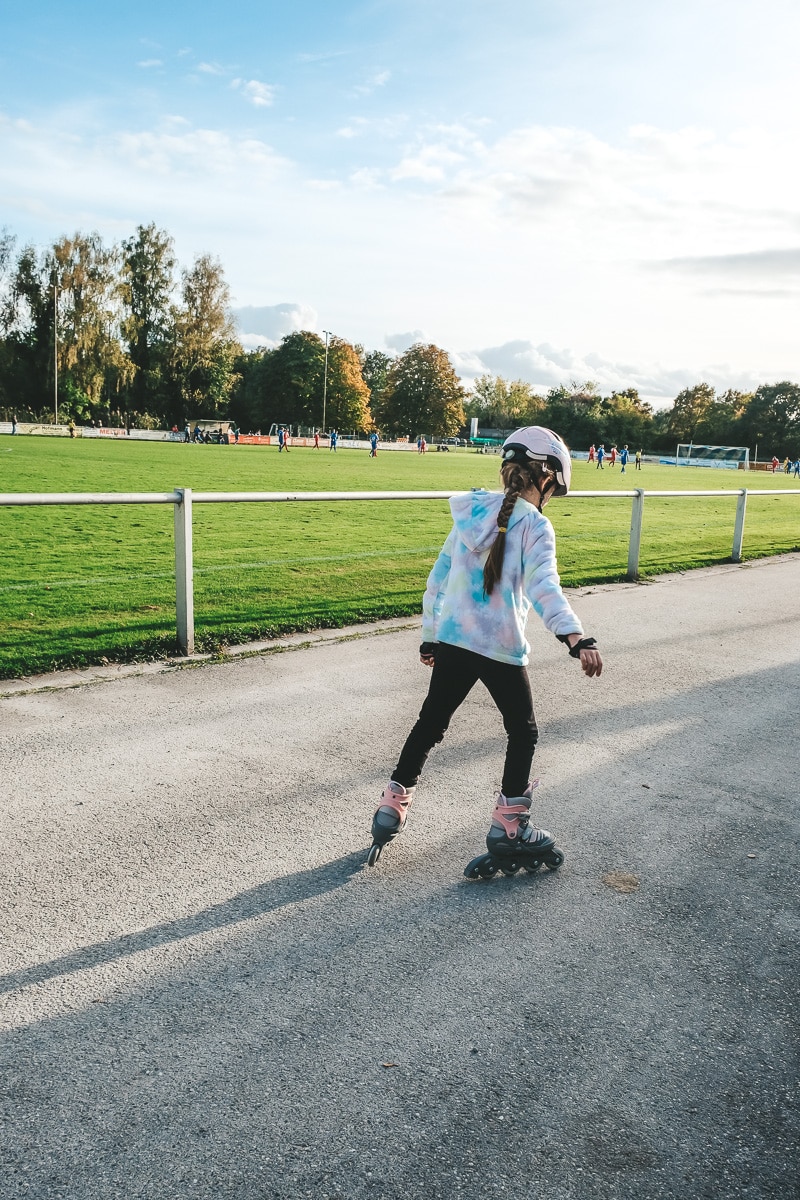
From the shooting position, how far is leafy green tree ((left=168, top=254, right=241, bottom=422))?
3004 inches

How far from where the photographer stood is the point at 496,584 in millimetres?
3447

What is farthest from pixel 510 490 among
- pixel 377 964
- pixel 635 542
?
pixel 635 542

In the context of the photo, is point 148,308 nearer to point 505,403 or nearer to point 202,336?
point 202,336

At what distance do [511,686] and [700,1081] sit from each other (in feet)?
4.82

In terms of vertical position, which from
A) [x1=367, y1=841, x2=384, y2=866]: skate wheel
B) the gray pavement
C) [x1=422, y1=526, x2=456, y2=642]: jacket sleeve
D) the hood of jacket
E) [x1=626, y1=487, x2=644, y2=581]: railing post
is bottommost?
the gray pavement

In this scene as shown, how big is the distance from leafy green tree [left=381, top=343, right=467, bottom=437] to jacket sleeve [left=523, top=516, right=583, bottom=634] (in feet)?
358

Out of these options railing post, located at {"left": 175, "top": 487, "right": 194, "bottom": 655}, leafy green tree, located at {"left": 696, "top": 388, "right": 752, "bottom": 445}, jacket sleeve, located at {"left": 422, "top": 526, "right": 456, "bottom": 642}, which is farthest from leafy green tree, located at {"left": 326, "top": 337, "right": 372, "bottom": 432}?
jacket sleeve, located at {"left": 422, "top": 526, "right": 456, "bottom": 642}

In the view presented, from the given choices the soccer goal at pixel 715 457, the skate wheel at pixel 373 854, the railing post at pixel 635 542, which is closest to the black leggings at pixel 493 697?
the skate wheel at pixel 373 854

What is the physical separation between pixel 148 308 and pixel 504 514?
80.3 metres

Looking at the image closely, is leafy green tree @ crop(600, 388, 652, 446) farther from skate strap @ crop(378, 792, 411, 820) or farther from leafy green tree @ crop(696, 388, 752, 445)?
skate strap @ crop(378, 792, 411, 820)

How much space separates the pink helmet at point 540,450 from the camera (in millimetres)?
3402

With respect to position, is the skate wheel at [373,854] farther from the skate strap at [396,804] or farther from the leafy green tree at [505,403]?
the leafy green tree at [505,403]

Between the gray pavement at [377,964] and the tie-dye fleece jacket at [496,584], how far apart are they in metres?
0.93

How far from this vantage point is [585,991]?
2.85m
